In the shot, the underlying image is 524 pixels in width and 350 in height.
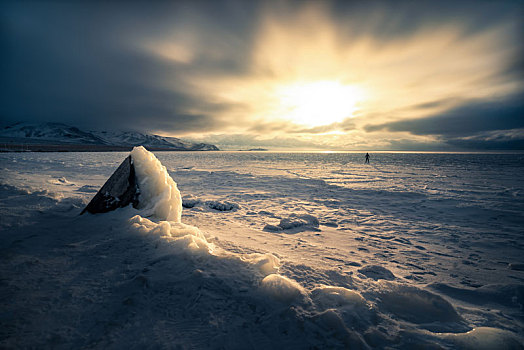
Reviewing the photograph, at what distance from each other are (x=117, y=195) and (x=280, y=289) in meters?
3.78

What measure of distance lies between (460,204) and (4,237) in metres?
12.6

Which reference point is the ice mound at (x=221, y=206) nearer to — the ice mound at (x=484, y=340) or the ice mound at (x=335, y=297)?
the ice mound at (x=335, y=297)

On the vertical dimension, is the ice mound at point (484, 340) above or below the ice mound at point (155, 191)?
below

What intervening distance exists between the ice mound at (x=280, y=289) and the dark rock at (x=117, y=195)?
3.30 metres

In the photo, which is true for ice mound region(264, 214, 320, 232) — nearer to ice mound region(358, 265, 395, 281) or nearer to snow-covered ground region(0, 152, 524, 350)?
snow-covered ground region(0, 152, 524, 350)

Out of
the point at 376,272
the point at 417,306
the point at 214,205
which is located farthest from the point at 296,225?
the point at 417,306

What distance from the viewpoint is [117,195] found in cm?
430

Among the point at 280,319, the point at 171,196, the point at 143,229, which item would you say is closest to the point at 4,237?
the point at 143,229

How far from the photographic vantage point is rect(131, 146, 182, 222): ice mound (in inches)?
170

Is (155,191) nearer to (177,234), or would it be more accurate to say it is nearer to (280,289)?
(177,234)

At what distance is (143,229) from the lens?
3.32m

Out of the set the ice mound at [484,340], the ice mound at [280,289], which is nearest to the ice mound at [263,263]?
the ice mound at [280,289]

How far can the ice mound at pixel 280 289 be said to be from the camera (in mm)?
2160

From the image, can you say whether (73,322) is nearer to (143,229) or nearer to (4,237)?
(143,229)
